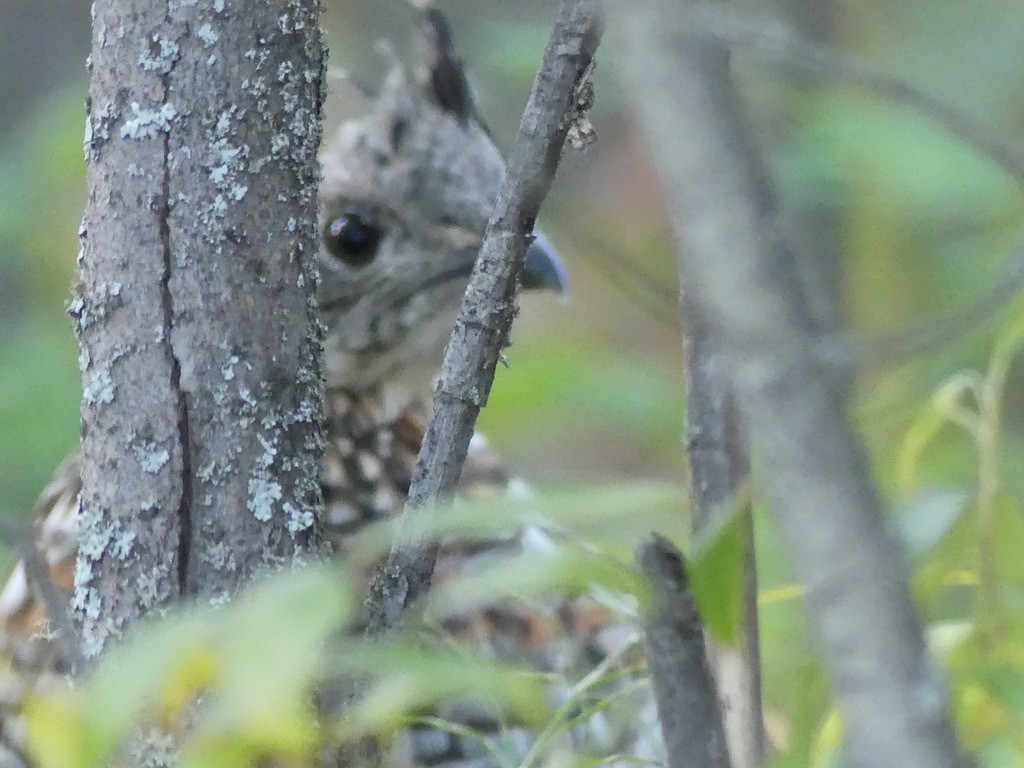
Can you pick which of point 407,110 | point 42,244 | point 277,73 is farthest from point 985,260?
point 277,73

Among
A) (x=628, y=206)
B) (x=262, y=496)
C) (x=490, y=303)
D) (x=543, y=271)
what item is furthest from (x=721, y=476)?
(x=628, y=206)

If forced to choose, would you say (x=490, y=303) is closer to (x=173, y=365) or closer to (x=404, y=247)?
(x=173, y=365)

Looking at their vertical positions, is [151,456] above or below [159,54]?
below

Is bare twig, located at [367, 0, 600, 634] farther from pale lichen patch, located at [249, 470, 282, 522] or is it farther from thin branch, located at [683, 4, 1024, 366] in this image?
thin branch, located at [683, 4, 1024, 366]

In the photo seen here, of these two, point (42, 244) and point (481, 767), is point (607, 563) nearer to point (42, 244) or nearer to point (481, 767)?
point (481, 767)

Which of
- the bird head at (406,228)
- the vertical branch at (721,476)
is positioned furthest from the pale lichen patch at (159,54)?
the bird head at (406,228)

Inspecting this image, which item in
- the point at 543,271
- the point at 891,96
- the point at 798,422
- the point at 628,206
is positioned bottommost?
the point at 798,422

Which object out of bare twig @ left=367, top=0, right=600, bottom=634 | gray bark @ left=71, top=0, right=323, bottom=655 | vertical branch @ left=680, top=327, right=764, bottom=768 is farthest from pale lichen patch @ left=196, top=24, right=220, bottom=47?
vertical branch @ left=680, top=327, right=764, bottom=768
